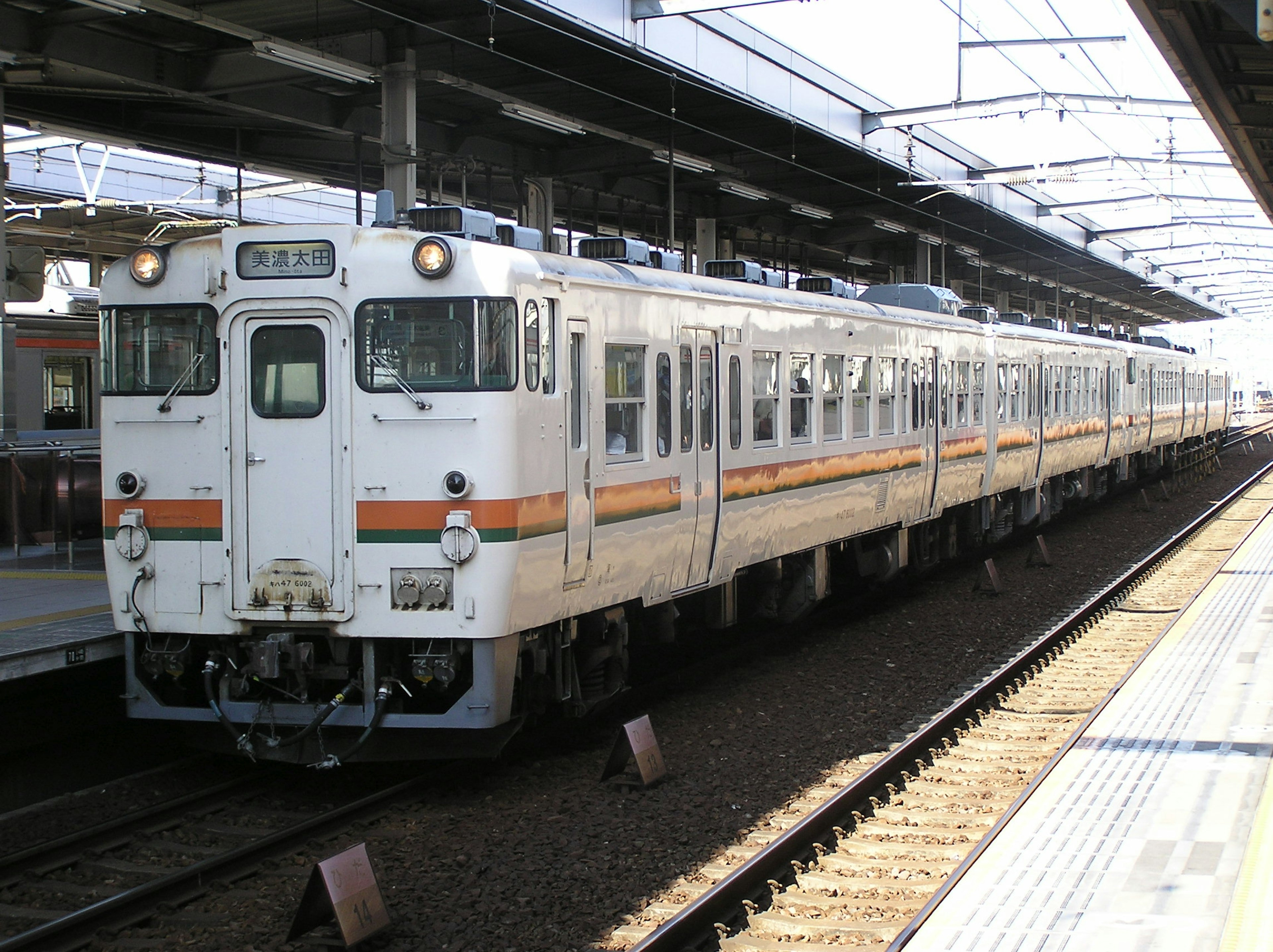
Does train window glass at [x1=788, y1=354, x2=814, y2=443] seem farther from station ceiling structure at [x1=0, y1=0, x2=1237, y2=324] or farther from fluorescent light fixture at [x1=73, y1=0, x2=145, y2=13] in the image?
fluorescent light fixture at [x1=73, y1=0, x2=145, y2=13]

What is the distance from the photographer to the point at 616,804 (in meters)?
7.10

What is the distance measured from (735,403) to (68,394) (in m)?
15.2

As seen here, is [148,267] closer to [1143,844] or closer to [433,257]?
[433,257]

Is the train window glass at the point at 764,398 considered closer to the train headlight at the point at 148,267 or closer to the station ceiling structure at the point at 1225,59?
the station ceiling structure at the point at 1225,59

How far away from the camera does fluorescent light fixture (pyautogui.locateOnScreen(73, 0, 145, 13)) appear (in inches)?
394

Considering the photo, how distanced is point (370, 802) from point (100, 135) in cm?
1208

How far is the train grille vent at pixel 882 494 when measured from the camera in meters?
12.7

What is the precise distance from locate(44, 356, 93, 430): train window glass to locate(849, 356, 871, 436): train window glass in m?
13.6

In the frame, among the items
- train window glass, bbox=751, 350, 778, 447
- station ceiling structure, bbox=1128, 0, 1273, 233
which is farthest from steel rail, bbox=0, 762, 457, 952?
station ceiling structure, bbox=1128, 0, 1273, 233

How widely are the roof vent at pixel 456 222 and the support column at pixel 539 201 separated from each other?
1039 centimetres

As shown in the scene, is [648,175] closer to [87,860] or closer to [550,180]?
[550,180]

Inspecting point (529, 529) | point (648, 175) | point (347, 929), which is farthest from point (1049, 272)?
point (347, 929)

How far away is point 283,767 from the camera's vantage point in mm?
7891

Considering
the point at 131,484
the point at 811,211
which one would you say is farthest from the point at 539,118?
the point at 811,211
